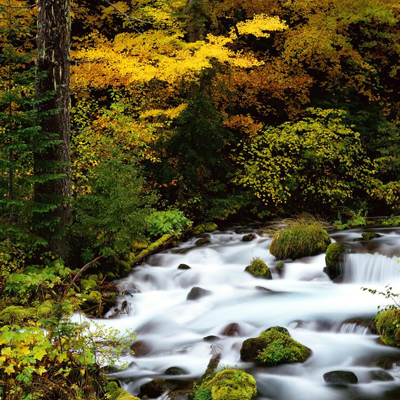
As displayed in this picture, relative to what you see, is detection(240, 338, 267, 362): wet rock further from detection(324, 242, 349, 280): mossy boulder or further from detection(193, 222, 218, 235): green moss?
detection(193, 222, 218, 235): green moss

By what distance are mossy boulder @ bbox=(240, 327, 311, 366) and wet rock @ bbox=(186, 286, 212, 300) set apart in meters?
2.31

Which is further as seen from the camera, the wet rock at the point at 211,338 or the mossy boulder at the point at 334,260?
the mossy boulder at the point at 334,260

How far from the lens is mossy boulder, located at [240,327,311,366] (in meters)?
5.60

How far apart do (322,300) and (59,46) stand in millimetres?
6320

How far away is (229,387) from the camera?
461 centimetres

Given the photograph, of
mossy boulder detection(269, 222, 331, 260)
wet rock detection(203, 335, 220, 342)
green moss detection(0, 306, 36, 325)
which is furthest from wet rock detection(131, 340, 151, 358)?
mossy boulder detection(269, 222, 331, 260)

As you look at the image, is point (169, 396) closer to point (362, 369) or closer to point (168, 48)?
point (362, 369)

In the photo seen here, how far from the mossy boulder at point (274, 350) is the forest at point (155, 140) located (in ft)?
5.99

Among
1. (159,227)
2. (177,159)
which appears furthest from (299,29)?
(159,227)

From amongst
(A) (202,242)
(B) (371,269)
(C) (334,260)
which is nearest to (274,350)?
(C) (334,260)

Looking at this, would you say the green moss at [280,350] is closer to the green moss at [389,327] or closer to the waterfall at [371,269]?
the green moss at [389,327]

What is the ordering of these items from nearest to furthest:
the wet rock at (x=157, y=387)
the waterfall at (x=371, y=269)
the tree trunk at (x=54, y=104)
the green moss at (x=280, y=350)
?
the wet rock at (x=157, y=387) < the green moss at (x=280, y=350) < the tree trunk at (x=54, y=104) < the waterfall at (x=371, y=269)

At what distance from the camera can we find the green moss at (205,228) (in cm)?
1258

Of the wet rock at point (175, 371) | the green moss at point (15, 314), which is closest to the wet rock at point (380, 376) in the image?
the wet rock at point (175, 371)
